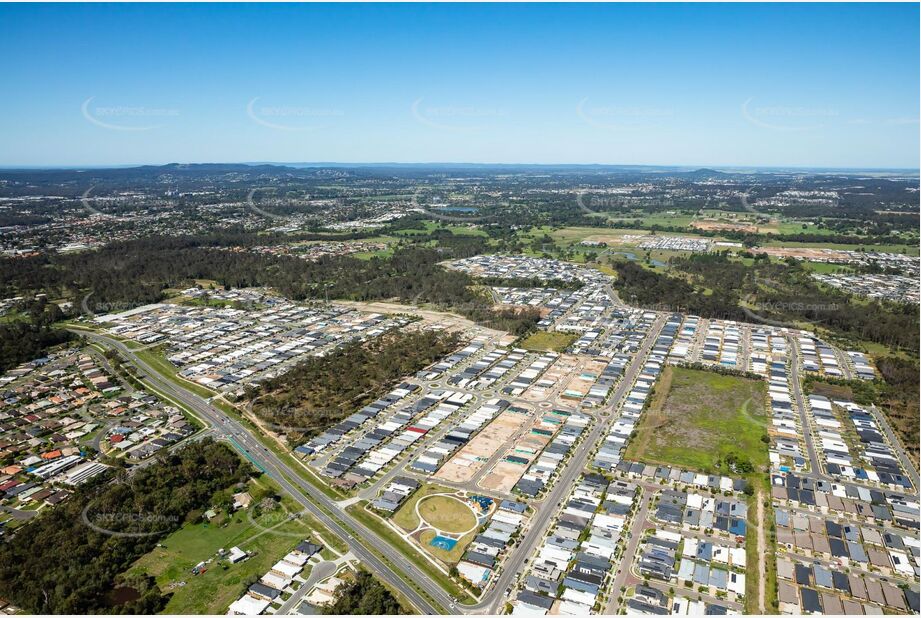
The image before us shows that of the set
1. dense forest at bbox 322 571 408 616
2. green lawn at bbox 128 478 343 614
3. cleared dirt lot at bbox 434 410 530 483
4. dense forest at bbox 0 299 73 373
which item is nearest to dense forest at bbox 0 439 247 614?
green lawn at bbox 128 478 343 614

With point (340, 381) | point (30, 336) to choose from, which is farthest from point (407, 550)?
point (30, 336)

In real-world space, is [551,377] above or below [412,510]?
above

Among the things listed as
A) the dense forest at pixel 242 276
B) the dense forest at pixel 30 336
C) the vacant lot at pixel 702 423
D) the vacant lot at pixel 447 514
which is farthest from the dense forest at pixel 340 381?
the dense forest at pixel 30 336

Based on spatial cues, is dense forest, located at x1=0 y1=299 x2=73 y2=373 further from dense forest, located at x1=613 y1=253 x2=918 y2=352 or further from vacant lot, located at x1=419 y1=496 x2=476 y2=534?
dense forest, located at x1=613 y1=253 x2=918 y2=352

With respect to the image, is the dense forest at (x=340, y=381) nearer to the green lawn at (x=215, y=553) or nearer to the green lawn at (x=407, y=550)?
the green lawn at (x=215, y=553)

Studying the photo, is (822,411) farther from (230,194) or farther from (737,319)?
(230,194)

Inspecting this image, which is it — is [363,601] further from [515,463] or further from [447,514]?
[515,463]
